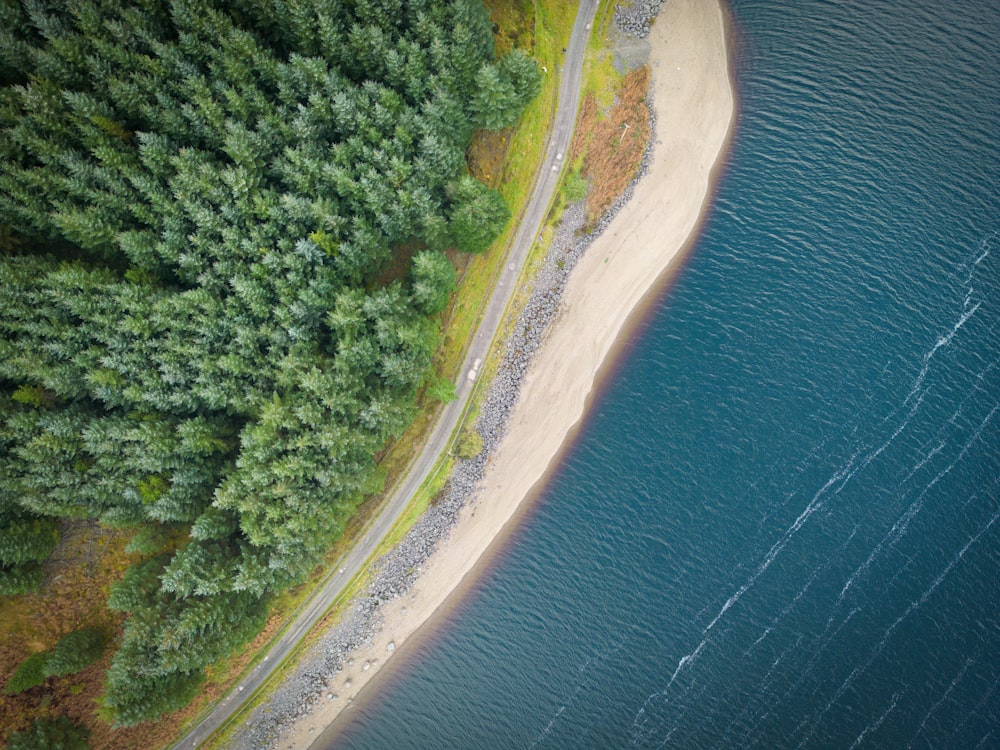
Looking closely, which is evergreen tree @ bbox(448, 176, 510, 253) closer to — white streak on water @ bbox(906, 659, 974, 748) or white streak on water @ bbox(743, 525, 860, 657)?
white streak on water @ bbox(743, 525, 860, 657)

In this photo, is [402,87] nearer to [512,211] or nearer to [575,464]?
[512,211]

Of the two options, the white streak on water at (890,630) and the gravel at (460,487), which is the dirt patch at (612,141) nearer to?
the gravel at (460,487)

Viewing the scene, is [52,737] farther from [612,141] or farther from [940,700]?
[940,700]

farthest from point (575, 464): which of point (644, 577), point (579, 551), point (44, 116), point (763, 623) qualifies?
point (44, 116)

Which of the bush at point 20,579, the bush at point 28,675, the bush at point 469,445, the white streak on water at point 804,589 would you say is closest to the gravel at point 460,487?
the bush at point 469,445

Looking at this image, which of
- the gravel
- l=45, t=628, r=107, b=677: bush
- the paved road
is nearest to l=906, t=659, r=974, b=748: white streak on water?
the gravel
